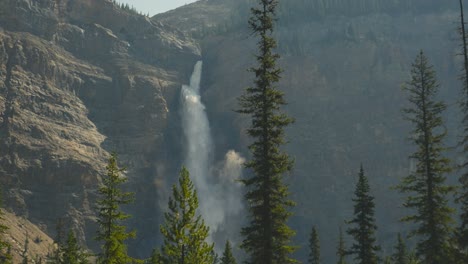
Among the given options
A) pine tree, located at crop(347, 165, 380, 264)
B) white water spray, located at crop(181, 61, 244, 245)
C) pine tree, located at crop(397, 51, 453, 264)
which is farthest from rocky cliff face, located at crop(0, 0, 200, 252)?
pine tree, located at crop(397, 51, 453, 264)

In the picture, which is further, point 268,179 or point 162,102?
point 162,102

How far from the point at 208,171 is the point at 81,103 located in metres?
38.3

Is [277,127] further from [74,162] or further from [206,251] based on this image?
[74,162]

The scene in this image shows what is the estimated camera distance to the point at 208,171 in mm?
139750

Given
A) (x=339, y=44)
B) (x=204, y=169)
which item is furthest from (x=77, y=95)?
(x=339, y=44)

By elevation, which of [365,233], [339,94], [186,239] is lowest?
[186,239]

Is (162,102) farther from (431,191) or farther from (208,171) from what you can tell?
(431,191)

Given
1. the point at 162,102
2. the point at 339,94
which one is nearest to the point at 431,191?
the point at 162,102

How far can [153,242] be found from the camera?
121 metres

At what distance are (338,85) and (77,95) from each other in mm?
75762

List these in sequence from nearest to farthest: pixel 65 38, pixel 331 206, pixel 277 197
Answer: pixel 277 197
pixel 331 206
pixel 65 38

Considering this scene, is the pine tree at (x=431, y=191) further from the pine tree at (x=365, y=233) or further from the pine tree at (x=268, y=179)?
the pine tree at (x=268, y=179)

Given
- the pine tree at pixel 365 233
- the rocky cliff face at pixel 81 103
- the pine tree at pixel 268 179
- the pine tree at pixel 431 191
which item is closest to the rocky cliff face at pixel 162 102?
the rocky cliff face at pixel 81 103

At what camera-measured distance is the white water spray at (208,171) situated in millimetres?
128875
